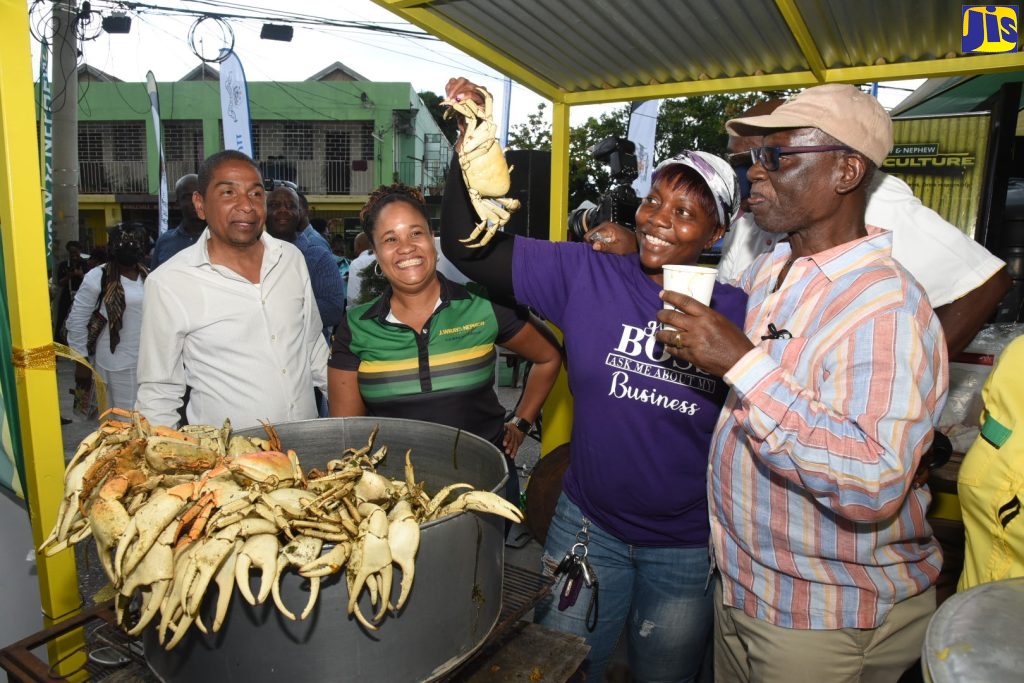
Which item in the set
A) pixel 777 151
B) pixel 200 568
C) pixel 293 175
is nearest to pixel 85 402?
pixel 200 568

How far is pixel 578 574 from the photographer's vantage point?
219 cm

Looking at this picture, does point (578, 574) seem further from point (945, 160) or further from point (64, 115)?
point (64, 115)

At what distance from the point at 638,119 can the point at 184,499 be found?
37.7ft

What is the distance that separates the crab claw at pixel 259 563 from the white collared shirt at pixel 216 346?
1565 millimetres

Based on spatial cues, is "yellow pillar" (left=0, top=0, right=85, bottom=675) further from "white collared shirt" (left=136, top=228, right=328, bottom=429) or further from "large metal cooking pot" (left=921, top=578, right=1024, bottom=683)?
"large metal cooking pot" (left=921, top=578, right=1024, bottom=683)

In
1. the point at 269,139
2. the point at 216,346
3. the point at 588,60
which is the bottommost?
the point at 216,346

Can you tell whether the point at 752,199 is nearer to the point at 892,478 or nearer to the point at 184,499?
the point at 892,478

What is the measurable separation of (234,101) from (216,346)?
35.9 ft

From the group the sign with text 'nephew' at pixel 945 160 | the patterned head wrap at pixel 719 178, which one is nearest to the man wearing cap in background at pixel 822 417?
the patterned head wrap at pixel 719 178

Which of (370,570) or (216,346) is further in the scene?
(216,346)

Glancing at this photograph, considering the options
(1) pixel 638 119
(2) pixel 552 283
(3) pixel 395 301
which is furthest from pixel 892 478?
(1) pixel 638 119

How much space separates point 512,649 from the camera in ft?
5.28

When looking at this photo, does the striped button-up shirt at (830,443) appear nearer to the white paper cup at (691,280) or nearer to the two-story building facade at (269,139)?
the white paper cup at (691,280)

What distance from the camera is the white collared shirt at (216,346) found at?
2508 mm
